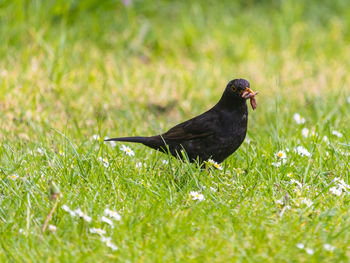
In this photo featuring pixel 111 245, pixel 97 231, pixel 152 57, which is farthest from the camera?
pixel 152 57

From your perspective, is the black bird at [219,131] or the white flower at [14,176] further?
the black bird at [219,131]

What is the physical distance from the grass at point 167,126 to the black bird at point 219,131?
5.8 inches

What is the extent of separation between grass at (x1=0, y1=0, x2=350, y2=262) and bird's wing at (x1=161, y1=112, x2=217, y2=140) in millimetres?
227

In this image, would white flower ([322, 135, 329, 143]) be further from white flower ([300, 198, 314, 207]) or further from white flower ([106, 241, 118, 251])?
white flower ([106, 241, 118, 251])

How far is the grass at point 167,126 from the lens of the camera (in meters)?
2.92

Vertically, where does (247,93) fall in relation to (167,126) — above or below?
above

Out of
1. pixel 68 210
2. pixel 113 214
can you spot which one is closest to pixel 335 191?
pixel 113 214

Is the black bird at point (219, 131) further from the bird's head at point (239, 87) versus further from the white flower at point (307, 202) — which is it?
the white flower at point (307, 202)

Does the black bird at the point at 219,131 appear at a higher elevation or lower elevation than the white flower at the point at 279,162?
higher

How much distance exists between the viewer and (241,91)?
157 inches

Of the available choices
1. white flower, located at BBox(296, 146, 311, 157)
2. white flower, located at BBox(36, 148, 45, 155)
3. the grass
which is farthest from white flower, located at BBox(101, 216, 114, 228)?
white flower, located at BBox(296, 146, 311, 157)

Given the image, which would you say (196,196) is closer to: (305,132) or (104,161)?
(104,161)

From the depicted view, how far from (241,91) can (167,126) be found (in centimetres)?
151

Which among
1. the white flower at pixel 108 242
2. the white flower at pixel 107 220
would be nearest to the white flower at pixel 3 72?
the white flower at pixel 107 220
